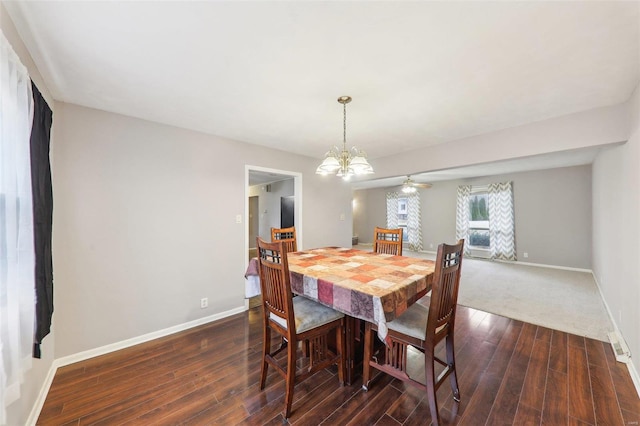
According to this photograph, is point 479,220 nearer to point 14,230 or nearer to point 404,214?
point 404,214

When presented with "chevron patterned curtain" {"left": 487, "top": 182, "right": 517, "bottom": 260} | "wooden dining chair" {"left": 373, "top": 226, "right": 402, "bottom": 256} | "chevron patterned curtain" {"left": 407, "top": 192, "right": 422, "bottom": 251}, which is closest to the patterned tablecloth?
"wooden dining chair" {"left": 373, "top": 226, "right": 402, "bottom": 256}

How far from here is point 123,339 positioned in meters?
2.45

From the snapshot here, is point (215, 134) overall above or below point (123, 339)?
above

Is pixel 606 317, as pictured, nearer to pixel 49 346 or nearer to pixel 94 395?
pixel 94 395

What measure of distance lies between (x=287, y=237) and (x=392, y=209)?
6103 mm

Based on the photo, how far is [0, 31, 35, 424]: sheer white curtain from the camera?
3.59 feet

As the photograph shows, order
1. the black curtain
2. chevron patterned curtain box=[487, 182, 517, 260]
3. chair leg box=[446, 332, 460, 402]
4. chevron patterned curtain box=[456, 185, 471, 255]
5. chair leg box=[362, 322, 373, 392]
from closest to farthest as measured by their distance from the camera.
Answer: the black curtain < chair leg box=[446, 332, 460, 402] < chair leg box=[362, 322, 373, 392] < chevron patterned curtain box=[487, 182, 517, 260] < chevron patterned curtain box=[456, 185, 471, 255]

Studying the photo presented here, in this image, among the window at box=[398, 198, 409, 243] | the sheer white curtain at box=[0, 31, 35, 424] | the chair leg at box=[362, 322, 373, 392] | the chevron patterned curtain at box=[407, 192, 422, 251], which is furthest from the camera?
the window at box=[398, 198, 409, 243]

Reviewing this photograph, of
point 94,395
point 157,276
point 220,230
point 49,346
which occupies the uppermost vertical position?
point 220,230

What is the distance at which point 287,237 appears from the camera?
3227mm

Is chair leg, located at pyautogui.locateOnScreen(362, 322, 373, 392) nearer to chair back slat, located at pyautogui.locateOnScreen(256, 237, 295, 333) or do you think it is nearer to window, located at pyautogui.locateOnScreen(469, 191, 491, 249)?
chair back slat, located at pyautogui.locateOnScreen(256, 237, 295, 333)

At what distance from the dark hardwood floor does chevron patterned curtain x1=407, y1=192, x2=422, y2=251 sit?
5.47 m

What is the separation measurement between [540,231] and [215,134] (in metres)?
7.34

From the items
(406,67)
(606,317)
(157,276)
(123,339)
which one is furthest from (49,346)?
(606,317)
